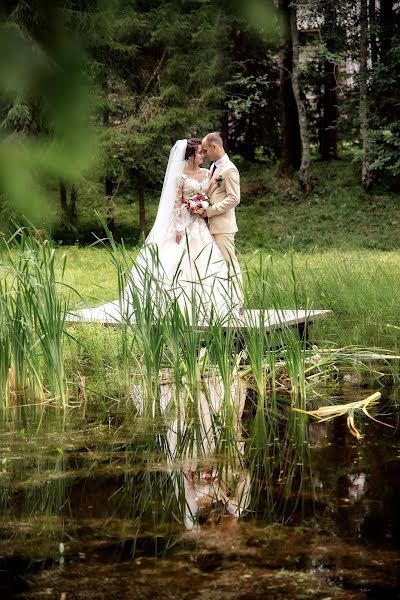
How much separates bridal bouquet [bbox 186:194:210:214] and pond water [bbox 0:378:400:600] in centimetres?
347

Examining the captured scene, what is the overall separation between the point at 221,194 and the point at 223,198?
0.04m

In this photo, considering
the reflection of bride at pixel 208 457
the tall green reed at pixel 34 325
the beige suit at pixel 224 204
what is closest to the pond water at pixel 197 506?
the reflection of bride at pixel 208 457

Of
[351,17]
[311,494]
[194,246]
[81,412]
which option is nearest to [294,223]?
[351,17]

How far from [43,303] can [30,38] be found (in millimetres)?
3736

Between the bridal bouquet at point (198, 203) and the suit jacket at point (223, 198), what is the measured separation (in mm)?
72

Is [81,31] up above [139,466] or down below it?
above

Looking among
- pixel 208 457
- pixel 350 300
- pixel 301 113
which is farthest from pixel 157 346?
pixel 301 113

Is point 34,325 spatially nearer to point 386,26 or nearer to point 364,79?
point 364,79

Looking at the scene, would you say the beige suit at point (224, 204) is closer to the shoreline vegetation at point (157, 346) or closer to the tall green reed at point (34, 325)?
the shoreline vegetation at point (157, 346)

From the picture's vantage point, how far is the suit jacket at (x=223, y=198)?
9156 millimetres

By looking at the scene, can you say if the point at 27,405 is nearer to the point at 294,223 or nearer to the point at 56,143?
the point at 56,143

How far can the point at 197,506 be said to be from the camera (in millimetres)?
4301

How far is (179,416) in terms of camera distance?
6.05 m

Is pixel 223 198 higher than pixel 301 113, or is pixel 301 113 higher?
pixel 301 113
